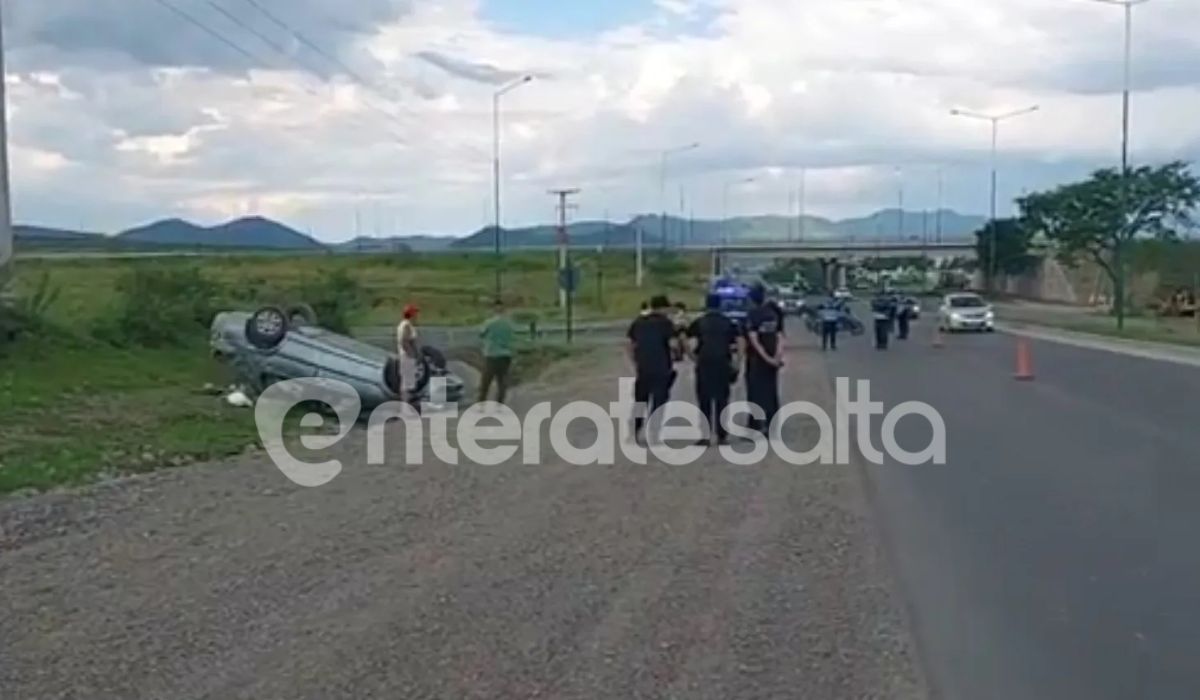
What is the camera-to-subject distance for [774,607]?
32.0 feet

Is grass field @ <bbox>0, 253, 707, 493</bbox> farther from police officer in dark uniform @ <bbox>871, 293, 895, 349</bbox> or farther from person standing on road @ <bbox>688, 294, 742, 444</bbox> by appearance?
police officer in dark uniform @ <bbox>871, 293, 895, 349</bbox>

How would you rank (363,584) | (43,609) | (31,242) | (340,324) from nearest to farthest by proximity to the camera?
1. (43,609)
2. (363,584)
3. (340,324)
4. (31,242)

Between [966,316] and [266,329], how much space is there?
1579 inches

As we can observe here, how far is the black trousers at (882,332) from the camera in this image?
49.8 m

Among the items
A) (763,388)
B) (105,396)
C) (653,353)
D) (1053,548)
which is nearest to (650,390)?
(653,353)

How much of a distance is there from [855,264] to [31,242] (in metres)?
100

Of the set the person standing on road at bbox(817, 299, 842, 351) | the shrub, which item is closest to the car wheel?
the shrub

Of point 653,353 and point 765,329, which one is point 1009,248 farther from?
point 653,353

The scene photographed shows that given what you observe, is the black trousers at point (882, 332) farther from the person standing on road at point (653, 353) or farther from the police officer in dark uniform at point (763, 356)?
the person standing on road at point (653, 353)

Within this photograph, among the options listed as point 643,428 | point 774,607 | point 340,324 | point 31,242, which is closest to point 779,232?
point 31,242

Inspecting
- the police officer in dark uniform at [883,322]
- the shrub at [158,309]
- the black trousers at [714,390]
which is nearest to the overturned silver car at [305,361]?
the shrub at [158,309]

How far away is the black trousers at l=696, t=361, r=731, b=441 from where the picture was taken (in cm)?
1958

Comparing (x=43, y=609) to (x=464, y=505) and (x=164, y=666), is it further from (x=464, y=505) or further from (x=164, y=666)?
(x=464, y=505)

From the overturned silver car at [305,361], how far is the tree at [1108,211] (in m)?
52.5
